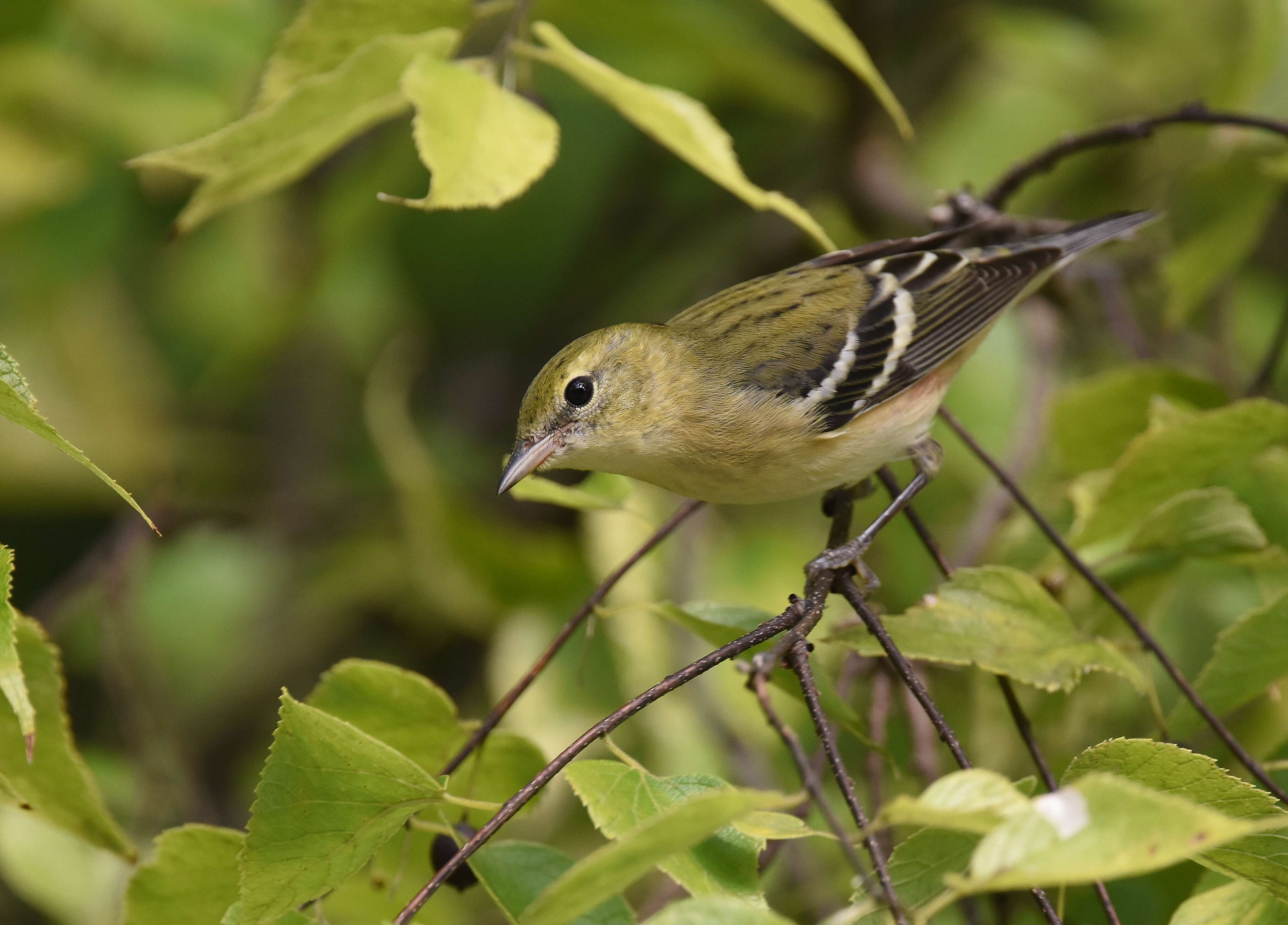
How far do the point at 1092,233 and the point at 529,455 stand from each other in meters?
1.33

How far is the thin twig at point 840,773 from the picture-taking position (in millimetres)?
1201

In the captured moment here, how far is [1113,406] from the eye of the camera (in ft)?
7.92

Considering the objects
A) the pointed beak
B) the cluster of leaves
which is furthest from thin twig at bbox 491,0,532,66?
the pointed beak

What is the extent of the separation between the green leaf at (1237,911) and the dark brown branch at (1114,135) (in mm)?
1361

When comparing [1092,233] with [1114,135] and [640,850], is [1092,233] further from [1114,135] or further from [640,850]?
[640,850]

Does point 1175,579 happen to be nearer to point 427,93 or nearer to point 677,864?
point 677,864

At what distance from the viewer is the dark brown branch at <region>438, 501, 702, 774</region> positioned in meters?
1.74

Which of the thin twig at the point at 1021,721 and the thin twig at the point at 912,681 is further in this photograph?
the thin twig at the point at 1021,721

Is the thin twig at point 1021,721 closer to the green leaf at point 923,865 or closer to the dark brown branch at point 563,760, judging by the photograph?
the green leaf at point 923,865

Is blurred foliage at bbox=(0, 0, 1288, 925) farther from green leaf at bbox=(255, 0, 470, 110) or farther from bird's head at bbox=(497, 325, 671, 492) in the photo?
bird's head at bbox=(497, 325, 671, 492)

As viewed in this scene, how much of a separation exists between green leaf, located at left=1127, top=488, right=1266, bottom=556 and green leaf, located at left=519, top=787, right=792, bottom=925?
3.55 ft

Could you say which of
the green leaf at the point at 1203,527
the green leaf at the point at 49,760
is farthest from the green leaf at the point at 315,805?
the green leaf at the point at 1203,527

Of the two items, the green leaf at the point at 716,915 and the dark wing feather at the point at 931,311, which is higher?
the dark wing feather at the point at 931,311

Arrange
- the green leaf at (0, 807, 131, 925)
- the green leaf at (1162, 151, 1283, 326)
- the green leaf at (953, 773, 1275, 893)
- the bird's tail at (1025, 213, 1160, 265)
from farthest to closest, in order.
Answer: the bird's tail at (1025, 213, 1160, 265), the green leaf at (1162, 151, 1283, 326), the green leaf at (0, 807, 131, 925), the green leaf at (953, 773, 1275, 893)
